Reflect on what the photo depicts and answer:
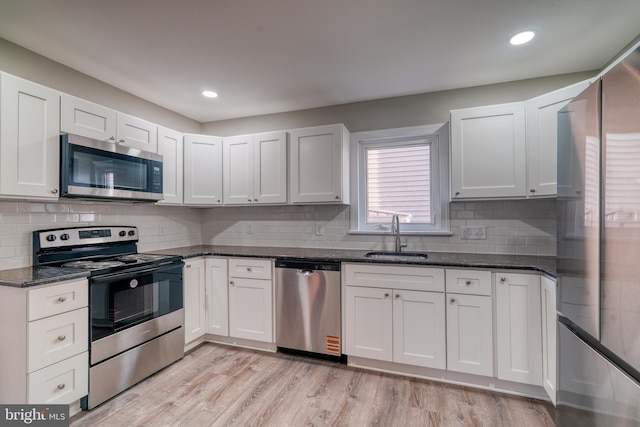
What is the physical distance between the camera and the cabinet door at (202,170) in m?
3.23

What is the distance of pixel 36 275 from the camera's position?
1846 mm

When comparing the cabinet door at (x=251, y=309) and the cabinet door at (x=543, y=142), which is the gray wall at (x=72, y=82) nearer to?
the cabinet door at (x=251, y=309)

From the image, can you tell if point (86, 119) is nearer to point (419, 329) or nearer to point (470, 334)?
point (419, 329)

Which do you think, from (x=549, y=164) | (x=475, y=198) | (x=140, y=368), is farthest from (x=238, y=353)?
(x=549, y=164)

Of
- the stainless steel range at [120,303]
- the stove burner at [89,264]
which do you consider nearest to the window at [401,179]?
the stainless steel range at [120,303]

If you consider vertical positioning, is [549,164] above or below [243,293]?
above

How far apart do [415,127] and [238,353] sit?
A: 2.81m

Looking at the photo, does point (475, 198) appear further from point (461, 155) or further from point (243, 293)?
point (243, 293)

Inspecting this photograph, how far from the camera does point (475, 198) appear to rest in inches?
98.9

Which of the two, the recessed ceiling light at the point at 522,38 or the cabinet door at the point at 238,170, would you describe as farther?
the cabinet door at the point at 238,170

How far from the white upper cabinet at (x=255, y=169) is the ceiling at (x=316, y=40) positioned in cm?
53

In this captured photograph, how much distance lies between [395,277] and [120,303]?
210 cm

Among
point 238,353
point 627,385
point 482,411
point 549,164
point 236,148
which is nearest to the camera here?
point 627,385

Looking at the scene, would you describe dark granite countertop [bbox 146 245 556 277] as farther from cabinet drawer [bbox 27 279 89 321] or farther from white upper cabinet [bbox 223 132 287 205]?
cabinet drawer [bbox 27 279 89 321]
